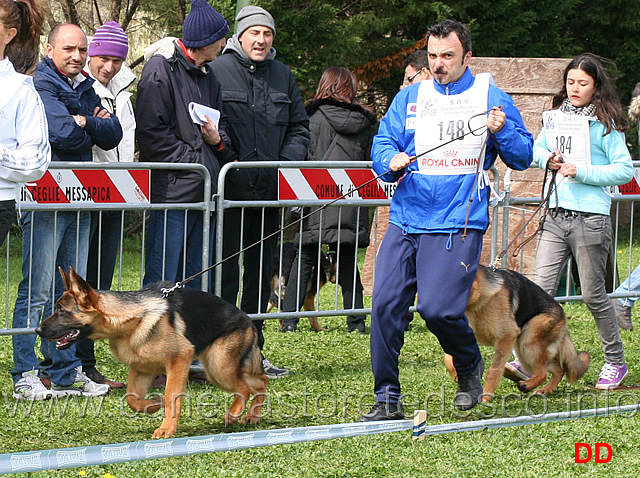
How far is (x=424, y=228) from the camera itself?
16.3 feet

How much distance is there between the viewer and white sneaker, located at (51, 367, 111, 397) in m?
5.82

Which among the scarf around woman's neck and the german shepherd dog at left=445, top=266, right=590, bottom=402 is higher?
the scarf around woman's neck

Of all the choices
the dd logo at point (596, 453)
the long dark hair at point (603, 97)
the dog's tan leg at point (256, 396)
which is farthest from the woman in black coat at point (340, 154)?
the dd logo at point (596, 453)

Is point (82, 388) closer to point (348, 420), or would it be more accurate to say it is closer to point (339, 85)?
point (348, 420)

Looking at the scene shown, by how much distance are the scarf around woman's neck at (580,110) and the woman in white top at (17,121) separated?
3428 mm

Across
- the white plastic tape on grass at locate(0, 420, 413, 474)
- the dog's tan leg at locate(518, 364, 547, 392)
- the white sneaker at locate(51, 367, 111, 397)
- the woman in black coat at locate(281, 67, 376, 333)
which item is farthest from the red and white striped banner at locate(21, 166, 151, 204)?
the dog's tan leg at locate(518, 364, 547, 392)

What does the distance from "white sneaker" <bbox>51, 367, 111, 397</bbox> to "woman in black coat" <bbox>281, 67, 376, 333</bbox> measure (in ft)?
8.26

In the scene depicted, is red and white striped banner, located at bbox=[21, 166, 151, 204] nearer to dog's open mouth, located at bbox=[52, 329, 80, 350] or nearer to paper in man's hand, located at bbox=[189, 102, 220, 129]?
paper in man's hand, located at bbox=[189, 102, 220, 129]

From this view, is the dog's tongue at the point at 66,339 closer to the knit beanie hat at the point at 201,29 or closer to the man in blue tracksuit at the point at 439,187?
the man in blue tracksuit at the point at 439,187

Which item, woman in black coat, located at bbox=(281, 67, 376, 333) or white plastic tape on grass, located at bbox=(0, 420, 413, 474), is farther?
woman in black coat, located at bbox=(281, 67, 376, 333)

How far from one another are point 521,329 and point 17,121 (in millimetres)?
3265

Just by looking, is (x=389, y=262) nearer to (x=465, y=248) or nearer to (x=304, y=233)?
(x=465, y=248)

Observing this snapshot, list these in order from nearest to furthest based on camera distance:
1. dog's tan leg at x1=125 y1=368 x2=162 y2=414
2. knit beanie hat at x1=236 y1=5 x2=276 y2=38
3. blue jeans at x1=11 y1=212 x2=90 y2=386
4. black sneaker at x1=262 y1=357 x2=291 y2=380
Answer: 1. dog's tan leg at x1=125 y1=368 x2=162 y2=414
2. blue jeans at x1=11 y1=212 x2=90 y2=386
3. knit beanie hat at x1=236 y1=5 x2=276 y2=38
4. black sneaker at x1=262 y1=357 x2=291 y2=380

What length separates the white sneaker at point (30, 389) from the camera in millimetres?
5695
